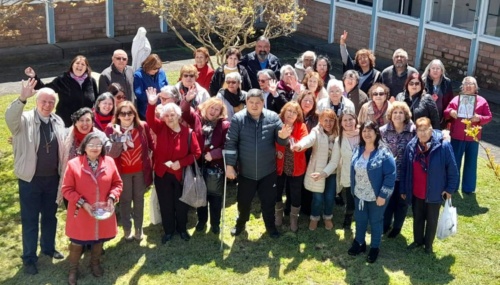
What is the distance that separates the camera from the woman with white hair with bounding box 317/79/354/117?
7629 mm

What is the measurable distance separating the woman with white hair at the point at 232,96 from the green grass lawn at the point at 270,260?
1.35 meters

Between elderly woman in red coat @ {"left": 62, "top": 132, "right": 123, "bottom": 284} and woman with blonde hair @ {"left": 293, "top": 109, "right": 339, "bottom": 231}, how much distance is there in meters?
2.06

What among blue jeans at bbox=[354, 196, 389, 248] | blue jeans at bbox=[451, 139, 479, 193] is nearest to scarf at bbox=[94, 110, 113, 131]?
blue jeans at bbox=[354, 196, 389, 248]

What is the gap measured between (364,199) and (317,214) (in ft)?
3.11

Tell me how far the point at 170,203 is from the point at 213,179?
0.54 meters

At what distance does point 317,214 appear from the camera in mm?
7570

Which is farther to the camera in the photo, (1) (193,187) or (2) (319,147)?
(2) (319,147)

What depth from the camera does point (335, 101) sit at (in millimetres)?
7680

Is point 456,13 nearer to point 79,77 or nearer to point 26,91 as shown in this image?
point 79,77

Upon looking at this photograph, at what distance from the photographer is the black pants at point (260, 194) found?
712 cm

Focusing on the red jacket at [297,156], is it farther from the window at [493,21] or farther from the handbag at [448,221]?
the window at [493,21]

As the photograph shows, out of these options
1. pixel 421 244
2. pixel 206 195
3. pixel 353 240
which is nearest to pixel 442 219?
pixel 421 244

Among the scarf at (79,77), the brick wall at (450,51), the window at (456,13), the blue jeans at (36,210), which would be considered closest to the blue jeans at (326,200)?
the blue jeans at (36,210)

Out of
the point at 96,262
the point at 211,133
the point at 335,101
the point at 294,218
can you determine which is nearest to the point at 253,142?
the point at 211,133
